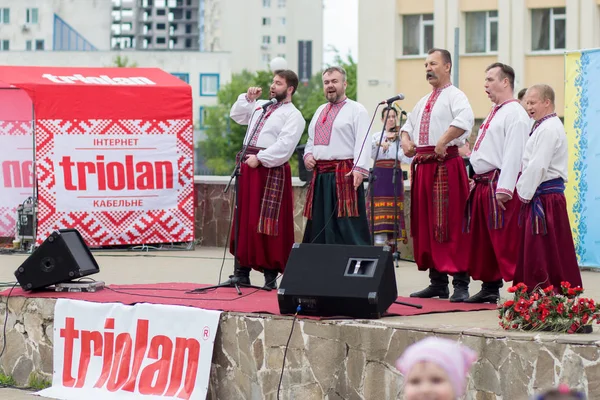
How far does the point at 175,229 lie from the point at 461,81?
21.9 metres

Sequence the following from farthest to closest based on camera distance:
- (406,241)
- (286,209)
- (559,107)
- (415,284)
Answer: (559,107) < (406,241) < (415,284) < (286,209)

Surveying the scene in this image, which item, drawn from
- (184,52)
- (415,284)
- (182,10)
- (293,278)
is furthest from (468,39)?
(182,10)

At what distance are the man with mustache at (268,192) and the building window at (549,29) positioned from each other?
25.7 meters

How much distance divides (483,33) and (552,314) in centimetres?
2872

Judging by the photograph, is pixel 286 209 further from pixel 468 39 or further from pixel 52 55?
pixel 52 55

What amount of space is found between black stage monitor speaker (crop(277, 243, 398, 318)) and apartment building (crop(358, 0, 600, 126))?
25257mm

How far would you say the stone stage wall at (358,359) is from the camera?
5391 mm

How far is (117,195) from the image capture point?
1209 centimetres

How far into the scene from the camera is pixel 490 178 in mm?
7074

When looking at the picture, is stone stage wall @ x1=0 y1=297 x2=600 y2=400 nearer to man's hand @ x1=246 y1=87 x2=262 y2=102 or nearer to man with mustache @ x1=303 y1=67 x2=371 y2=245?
man with mustache @ x1=303 y1=67 x2=371 y2=245

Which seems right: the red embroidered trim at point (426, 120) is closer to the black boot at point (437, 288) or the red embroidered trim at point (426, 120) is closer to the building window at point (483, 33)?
the black boot at point (437, 288)

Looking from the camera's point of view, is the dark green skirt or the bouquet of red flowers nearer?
the bouquet of red flowers

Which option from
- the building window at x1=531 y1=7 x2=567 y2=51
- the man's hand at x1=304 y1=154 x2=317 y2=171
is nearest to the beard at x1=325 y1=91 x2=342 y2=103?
the man's hand at x1=304 y1=154 x2=317 y2=171

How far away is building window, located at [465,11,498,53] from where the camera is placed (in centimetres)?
3350
